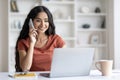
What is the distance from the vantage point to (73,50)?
5.20 ft

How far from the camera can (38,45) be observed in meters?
2.15

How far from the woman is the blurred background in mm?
2265

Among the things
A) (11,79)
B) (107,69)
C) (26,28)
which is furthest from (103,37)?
(11,79)

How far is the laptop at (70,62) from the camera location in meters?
1.57

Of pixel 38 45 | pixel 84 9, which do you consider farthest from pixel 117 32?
pixel 38 45

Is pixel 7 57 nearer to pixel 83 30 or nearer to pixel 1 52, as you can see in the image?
pixel 1 52

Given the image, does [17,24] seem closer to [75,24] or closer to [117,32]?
[75,24]

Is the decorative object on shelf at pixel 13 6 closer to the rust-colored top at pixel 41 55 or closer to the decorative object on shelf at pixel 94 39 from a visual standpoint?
the decorative object on shelf at pixel 94 39

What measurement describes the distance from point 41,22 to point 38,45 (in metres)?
0.22

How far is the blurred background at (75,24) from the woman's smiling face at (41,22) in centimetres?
233

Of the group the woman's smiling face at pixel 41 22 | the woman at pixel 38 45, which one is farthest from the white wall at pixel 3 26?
the woman's smiling face at pixel 41 22

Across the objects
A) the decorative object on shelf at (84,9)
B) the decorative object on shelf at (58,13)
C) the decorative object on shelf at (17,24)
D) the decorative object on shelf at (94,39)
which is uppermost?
the decorative object on shelf at (84,9)

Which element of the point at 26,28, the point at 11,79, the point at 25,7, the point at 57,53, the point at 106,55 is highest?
the point at 25,7

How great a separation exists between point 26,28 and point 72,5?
2.48 metres
